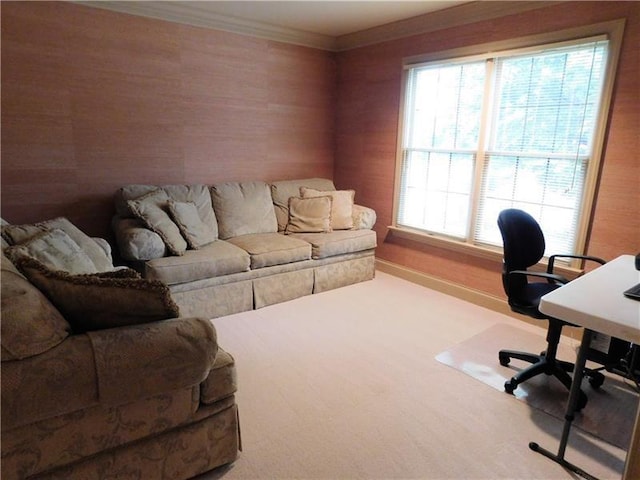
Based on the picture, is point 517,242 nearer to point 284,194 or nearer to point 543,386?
point 543,386

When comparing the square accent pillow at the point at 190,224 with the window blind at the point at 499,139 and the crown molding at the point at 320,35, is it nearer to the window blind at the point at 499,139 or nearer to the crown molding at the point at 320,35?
the crown molding at the point at 320,35

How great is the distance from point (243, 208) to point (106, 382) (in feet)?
9.06

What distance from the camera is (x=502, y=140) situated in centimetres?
347

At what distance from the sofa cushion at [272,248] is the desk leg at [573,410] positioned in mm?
2294

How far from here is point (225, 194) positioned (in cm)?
399

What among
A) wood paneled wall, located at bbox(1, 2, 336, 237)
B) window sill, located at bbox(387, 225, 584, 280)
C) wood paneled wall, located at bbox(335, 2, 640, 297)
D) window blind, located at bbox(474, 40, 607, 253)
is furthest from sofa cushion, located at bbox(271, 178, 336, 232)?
window blind, located at bbox(474, 40, 607, 253)

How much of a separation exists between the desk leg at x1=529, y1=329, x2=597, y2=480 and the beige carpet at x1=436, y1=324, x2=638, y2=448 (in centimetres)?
34

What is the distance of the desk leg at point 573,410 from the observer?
1.79 meters

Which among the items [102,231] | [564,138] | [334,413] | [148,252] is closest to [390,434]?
[334,413]

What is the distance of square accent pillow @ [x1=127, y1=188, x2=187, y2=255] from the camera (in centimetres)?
321

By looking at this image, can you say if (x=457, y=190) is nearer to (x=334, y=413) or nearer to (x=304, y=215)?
(x=304, y=215)

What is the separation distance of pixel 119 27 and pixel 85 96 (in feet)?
2.19

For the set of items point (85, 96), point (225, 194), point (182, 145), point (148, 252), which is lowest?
point (148, 252)

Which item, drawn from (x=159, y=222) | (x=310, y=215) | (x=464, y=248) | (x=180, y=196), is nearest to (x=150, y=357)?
(x=159, y=222)
